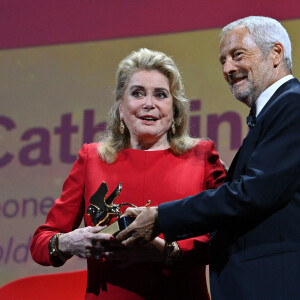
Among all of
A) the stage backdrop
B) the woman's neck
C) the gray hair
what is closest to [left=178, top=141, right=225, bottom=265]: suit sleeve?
the woman's neck

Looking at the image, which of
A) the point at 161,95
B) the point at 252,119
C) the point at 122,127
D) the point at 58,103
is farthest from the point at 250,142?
the point at 58,103

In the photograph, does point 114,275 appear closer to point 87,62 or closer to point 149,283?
point 149,283

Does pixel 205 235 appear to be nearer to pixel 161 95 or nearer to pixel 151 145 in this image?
pixel 151 145

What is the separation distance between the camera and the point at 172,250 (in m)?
2.07

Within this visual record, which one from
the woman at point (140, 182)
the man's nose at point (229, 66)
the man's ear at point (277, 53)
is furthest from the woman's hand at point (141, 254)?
the man's ear at point (277, 53)

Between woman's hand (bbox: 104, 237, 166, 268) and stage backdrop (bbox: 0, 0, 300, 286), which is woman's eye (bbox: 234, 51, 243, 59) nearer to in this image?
woman's hand (bbox: 104, 237, 166, 268)

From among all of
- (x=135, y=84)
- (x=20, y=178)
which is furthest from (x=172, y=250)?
(x=20, y=178)

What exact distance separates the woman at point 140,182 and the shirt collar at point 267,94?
1.41 ft

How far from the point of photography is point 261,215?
1704 millimetres

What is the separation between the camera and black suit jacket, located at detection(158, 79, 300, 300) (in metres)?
1.67

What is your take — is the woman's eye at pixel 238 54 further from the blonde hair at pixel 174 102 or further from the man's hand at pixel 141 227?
the man's hand at pixel 141 227

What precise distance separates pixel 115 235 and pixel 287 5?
1.80m

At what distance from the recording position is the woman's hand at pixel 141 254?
2.05m

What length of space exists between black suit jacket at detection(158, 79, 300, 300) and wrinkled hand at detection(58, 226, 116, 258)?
30 centimetres
